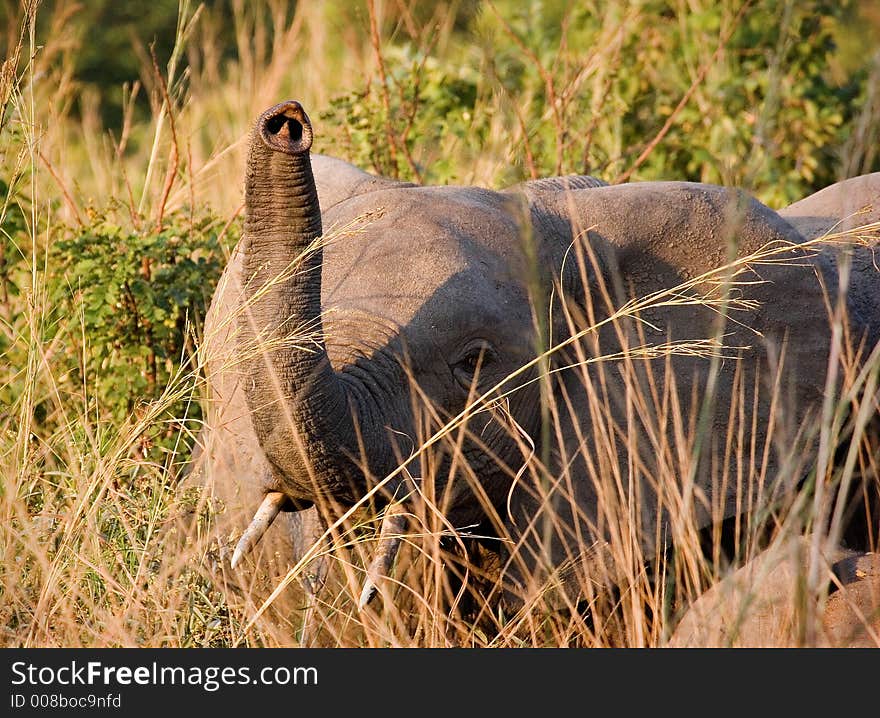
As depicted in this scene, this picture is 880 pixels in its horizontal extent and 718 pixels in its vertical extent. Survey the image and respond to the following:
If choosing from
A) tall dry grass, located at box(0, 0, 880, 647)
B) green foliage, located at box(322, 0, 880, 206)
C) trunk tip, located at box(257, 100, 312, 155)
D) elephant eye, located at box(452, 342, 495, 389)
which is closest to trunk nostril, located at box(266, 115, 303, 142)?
trunk tip, located at box(257, 100, 312, 155)

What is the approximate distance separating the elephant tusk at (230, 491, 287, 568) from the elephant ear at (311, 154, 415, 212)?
38.8 inches

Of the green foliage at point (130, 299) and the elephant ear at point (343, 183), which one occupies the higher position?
the elephant ear at point (343, 183)

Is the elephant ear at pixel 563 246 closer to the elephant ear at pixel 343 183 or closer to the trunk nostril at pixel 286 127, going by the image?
the elephant ear at pixel 343 183

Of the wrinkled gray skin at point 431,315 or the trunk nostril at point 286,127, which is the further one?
the wrinkled gray skin at point 431,315

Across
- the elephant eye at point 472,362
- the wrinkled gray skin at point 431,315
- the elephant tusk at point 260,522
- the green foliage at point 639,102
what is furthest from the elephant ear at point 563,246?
the green foliage at point 639,102

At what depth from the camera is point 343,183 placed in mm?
4312

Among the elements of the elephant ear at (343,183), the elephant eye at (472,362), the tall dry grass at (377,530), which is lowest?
the tall dry grass at (377,530)

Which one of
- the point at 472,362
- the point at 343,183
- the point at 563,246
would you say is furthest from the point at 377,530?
the point at 343,183

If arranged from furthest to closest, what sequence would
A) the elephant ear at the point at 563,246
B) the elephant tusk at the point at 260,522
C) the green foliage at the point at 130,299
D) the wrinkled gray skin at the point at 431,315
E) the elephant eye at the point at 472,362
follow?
the green foliage at the point at 130,299, the elephant ear at the point at 563,246, the elephant eye at the point at 472,362, the elephant tusk at the point at 260,522, the wrinkled gray skin at the point at 431,315

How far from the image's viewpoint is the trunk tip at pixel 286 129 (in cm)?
304

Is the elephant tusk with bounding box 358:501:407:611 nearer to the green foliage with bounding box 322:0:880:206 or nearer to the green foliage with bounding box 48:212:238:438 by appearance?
the green foliage with bounding box 48:212:238:438

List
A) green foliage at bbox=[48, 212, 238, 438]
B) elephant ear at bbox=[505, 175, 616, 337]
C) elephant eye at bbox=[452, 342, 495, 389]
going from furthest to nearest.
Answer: green foliage at bbox=[48, 212, 238, 438] < elephant ear at bbox=[505, 175, 616, 337] < elephant eye at bbox=[452, 342, 495, 389]

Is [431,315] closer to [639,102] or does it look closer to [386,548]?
[386,548]

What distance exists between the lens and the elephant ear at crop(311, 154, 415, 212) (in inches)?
168
